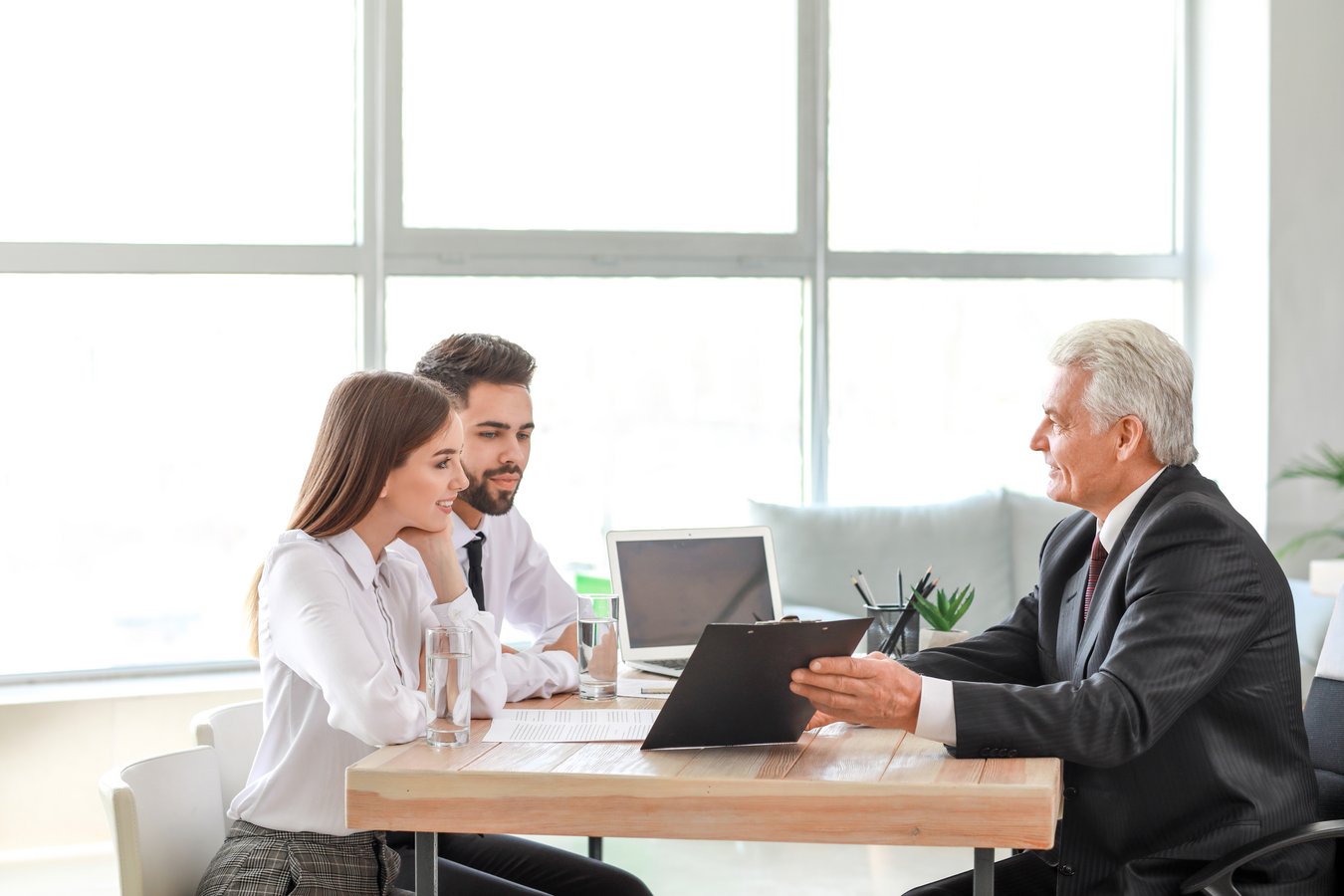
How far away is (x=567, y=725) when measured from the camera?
74.6 inches

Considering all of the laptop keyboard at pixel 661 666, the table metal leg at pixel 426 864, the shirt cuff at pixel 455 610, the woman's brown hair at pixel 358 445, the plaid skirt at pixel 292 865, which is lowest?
the plaid skirt at pixel 292 865

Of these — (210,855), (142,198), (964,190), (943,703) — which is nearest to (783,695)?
(943,703)

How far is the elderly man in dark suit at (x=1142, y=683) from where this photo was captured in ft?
5.50

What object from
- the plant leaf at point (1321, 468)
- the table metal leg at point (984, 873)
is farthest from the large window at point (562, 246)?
the table metal leg at point (984, 873)

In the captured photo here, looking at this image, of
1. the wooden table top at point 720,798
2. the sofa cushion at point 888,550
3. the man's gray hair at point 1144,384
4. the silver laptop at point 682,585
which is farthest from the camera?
the sofa cushion at point 888,550

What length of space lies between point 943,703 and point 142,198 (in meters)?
3.39

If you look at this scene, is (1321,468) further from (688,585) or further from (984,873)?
(984,873)

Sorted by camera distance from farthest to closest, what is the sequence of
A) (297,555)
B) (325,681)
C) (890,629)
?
(890,629) < (297,555) < (325,681)

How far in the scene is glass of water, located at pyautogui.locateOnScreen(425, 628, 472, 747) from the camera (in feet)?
5.72

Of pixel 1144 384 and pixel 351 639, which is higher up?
pixel 1144 384

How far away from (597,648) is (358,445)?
482 mm

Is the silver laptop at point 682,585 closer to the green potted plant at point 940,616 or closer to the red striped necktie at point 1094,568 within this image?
the green potted plant at point 940,616

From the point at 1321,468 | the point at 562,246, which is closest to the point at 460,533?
the point at 562,246

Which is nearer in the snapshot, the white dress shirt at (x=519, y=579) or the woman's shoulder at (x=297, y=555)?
the woman's shoulder at (x=297, y=555)
